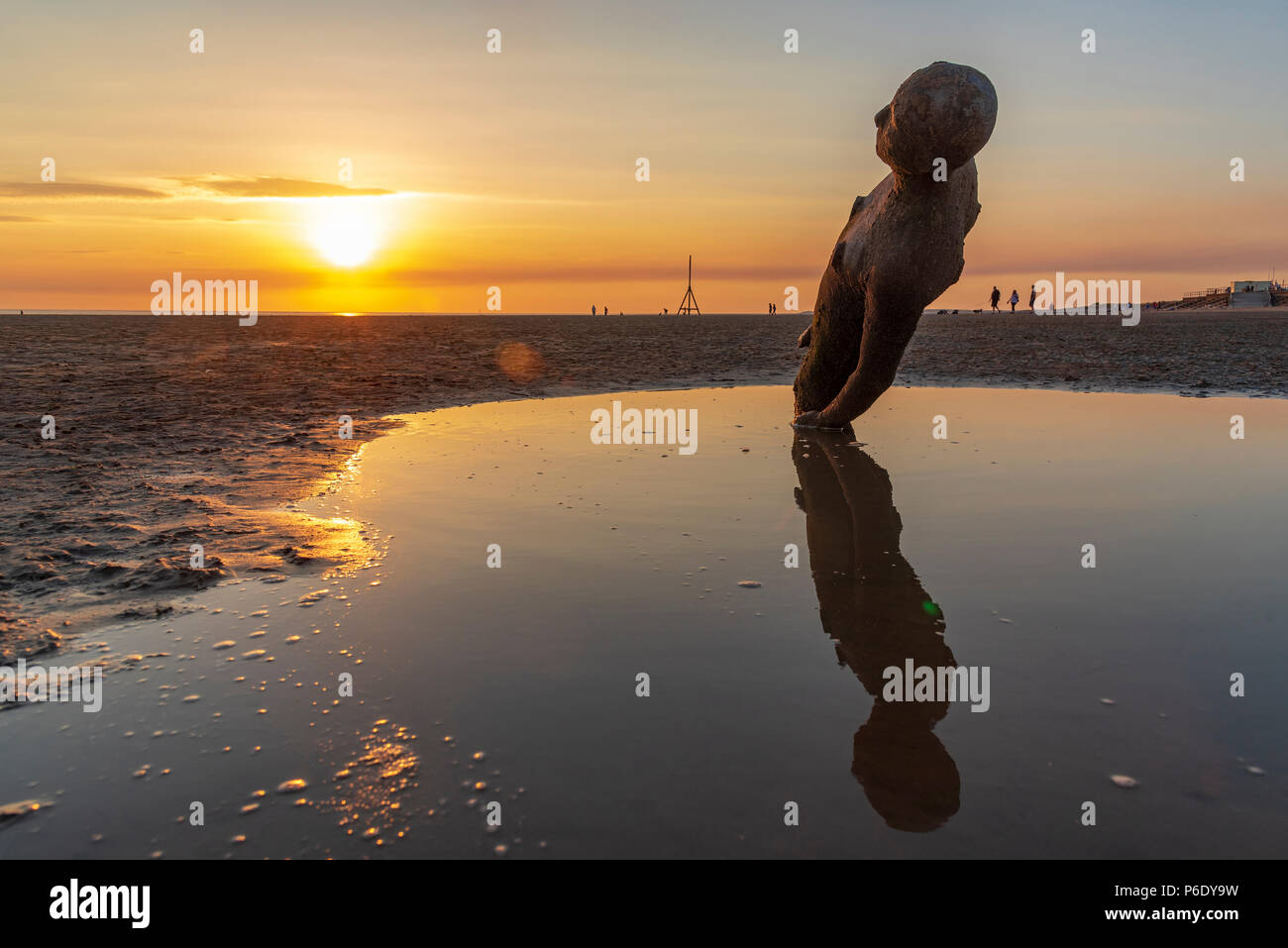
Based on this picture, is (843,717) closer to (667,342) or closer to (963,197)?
(963,197)

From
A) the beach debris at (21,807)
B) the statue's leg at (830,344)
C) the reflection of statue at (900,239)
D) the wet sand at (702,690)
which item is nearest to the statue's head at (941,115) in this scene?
the reflection of statue at (900,239)

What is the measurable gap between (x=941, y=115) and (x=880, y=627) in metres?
5.30

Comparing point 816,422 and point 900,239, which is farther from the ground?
point 900,239

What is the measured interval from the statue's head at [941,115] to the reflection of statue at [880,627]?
127 inches

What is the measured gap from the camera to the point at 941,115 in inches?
301

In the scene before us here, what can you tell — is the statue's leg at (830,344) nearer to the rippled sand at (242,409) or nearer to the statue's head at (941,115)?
the statue's head at (941,115)

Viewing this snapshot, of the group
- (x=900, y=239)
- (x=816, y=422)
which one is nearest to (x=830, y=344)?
(x=816, y=422)

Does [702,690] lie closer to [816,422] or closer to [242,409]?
[816,422]

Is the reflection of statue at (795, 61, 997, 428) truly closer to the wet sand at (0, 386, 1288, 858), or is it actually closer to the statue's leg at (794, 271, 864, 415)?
the statue's leg at (794, 271, 864, 415)

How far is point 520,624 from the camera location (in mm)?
4676

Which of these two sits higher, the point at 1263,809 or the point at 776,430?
the point at 776,430
